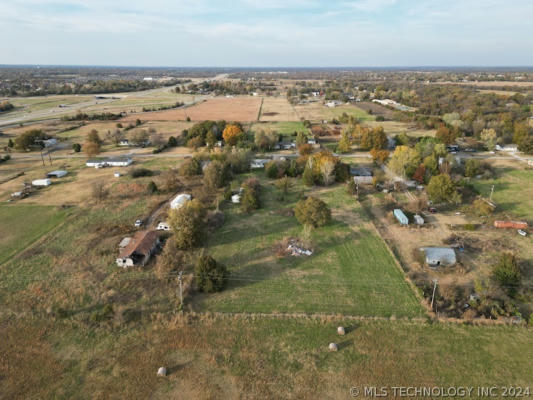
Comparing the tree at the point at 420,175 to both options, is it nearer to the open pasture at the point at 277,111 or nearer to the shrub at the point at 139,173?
the shrub at the point at 139,173

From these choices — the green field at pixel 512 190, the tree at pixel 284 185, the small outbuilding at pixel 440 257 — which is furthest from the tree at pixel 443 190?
the tree at pixel 284 185

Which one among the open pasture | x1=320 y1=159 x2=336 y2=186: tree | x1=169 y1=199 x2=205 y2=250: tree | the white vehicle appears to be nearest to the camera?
x1=169 y1=199 x2=205 y2=250: tree

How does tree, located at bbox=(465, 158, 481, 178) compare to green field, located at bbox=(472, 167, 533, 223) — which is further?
tree, located at bbox=(465, 158, 481, 178)

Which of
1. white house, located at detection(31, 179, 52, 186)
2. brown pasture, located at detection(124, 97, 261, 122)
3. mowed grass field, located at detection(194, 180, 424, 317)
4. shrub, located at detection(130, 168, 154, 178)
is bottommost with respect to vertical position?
mowed grass field, located at detection(194, 180, 424, 317)

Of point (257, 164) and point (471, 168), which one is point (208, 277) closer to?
point (257, 164)

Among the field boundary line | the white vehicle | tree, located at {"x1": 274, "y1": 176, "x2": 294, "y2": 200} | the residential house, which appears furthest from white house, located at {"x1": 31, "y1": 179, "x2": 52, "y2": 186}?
the field boundary line

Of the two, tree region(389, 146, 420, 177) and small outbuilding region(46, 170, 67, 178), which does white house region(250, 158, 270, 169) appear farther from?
small outbuilding region(46, 170, 67, 178)
